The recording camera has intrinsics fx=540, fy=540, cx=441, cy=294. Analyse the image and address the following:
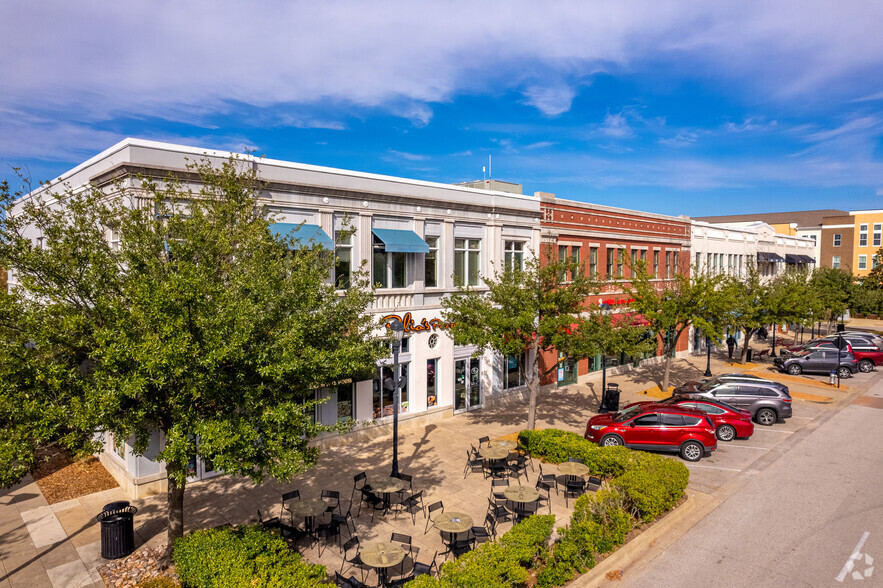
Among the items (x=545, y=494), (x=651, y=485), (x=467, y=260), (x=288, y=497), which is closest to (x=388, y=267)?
(x=467, y=260)

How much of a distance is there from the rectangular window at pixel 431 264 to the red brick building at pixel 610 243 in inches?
259

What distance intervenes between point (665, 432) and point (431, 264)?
10.6 m

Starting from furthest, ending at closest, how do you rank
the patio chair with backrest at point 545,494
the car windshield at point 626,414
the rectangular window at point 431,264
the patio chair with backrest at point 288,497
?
1. the rectangular window at point 431,264
2. the car windshield at point 626,414
3. the patio chair with backrest at point 545,494
4. the patio chair with backrest at point 288,497

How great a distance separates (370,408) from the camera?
19766 millimetres

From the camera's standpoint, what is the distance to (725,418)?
20250mm

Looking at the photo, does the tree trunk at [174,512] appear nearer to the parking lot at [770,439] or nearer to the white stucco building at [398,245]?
the white stucco building at [398,245]

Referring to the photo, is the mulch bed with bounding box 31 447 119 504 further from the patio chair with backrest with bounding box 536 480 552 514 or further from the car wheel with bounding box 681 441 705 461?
the car wheel with bounding box 681 441 705 461

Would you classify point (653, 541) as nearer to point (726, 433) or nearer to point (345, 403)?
point (726, 433)

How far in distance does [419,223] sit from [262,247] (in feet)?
36.8

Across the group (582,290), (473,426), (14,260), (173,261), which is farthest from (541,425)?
(14,260)

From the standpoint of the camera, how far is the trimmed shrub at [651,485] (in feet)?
42.3

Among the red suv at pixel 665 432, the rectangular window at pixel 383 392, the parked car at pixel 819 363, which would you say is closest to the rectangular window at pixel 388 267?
the rectangular window at pixel 383 392

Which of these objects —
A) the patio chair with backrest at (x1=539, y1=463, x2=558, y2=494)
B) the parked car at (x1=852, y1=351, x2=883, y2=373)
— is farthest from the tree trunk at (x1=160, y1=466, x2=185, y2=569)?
the parked car at (x1=852, y1=351, x2=883, y2=373)

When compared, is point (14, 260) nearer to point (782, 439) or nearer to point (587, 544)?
point (587, 544)
